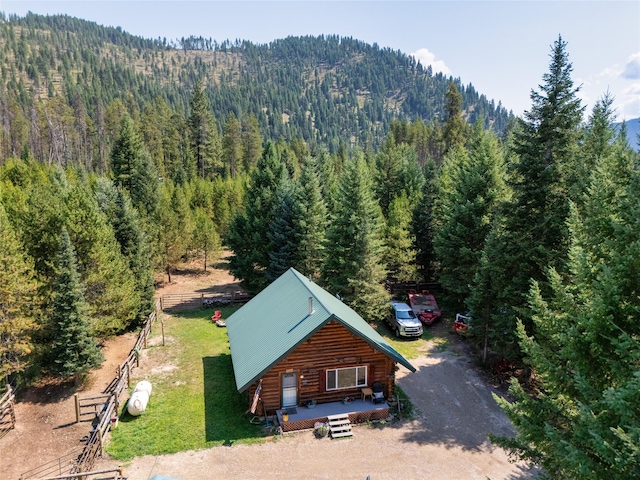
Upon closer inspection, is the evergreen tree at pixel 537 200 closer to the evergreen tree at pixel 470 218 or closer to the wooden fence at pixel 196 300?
the evergreen tree at pixel 470 218

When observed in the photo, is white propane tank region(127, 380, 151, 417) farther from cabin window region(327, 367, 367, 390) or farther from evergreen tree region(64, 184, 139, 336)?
cabin window region(327, 367, 367, 390)

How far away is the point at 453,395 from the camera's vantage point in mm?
19594

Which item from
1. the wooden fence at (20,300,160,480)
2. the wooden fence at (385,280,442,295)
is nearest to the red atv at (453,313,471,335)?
the wooden fence at (385,280,442,295)

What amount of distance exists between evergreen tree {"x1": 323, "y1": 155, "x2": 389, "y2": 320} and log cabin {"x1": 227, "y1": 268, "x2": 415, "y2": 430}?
23.9ft

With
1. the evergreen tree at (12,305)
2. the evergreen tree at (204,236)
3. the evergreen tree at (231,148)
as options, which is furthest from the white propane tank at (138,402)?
the evergreen tree at (231,148)

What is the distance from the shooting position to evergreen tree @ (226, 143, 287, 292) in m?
33.2

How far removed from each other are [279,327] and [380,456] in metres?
6.73

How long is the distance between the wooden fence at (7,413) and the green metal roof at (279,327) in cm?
960

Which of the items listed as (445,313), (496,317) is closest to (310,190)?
(445,313)

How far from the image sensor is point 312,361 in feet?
57.8

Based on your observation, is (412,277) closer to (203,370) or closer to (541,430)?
(203,370)

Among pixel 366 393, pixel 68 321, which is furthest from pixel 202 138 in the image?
pixel 366 393

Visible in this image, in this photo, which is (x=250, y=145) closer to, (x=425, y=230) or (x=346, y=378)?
(x=425, y=230)

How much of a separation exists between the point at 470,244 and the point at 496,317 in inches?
336
